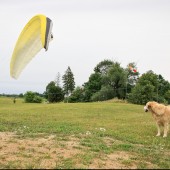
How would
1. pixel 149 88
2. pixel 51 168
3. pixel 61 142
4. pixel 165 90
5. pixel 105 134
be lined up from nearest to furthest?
1. pixel 51 168
2. pixel 61 142
3. pixel 105 134
4. pixel 149 88
5. pixel 165 90

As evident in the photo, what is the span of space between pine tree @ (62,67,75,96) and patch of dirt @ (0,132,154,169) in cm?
8639

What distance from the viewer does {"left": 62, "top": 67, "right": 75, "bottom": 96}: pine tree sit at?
10150 cm

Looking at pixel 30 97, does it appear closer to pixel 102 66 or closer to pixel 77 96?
pixel 77 96

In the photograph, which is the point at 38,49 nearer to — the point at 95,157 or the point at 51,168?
the point at 51,168

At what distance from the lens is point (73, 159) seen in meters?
11.5

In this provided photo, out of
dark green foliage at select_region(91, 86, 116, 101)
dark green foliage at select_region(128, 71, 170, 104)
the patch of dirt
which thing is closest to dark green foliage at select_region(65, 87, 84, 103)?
dark green foliage at select_region(91, 86, 116, 101)

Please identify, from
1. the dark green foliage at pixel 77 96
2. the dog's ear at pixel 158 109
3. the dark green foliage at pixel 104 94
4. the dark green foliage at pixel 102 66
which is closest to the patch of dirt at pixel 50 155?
the dog's ear at pixel 158 109

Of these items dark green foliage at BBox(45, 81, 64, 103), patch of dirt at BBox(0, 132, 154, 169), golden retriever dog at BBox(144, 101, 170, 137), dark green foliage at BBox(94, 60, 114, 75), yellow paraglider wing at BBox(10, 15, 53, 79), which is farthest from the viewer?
dark green foliage at BBox(94, 60, 114, 75)

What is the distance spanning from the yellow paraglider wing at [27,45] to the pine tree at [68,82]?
296 ft

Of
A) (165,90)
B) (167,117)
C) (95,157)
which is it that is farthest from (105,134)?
(165,90)

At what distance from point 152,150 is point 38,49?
6349mm

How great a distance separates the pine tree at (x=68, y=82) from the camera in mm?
101500

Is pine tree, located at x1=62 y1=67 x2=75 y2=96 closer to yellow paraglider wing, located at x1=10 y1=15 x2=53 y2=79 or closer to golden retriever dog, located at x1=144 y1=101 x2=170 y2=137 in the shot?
golden retriever dog, located at x1=144 y1=101 x2=170 y2=137

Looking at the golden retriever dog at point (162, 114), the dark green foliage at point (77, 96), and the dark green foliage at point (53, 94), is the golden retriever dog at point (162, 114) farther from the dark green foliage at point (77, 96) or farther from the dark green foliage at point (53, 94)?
the dark green foliage at point (53, 94)
